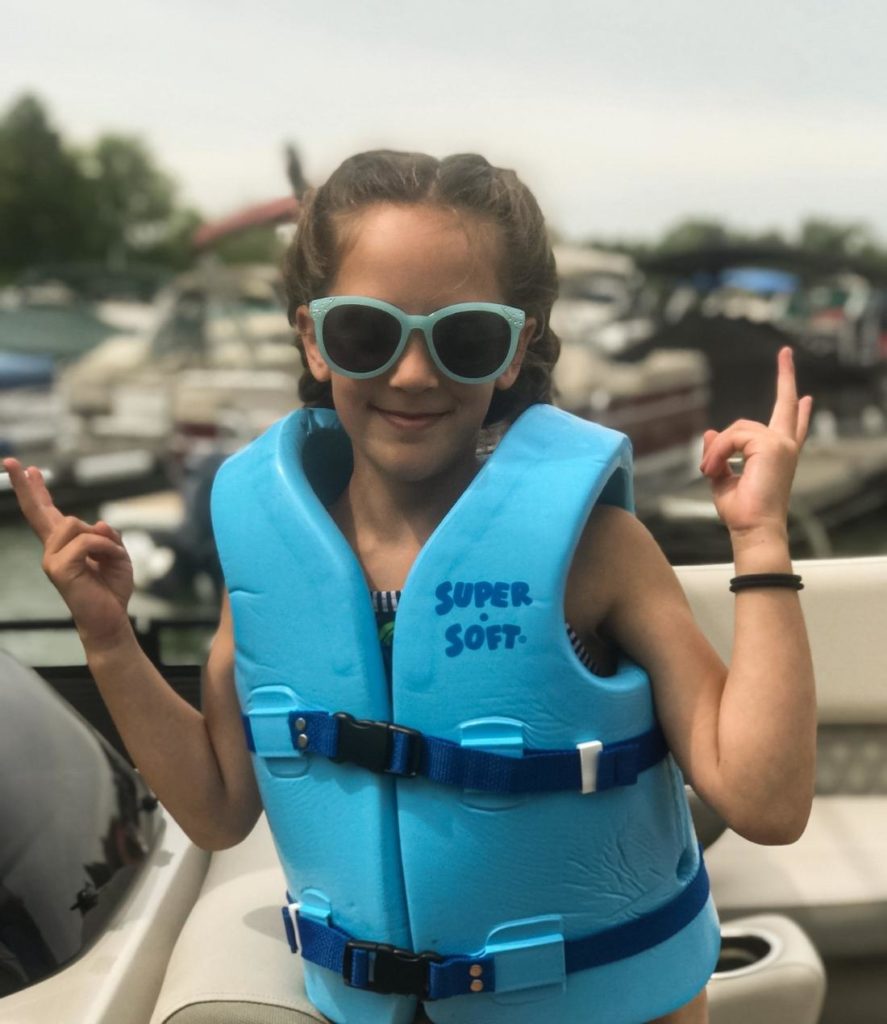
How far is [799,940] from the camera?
2209 millimetres

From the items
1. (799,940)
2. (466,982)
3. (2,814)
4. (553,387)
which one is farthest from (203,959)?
(799,940)

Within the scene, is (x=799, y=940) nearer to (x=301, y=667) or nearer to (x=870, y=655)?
(x=870, y=655)

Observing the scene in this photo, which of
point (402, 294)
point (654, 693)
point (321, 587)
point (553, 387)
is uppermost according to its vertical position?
point (402, 294)

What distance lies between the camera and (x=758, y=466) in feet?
4.37

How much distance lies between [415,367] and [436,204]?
17 centimetres

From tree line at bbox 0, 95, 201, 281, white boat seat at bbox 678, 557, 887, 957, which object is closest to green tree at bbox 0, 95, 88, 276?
tree line at bbox 0, 95, 201, 281

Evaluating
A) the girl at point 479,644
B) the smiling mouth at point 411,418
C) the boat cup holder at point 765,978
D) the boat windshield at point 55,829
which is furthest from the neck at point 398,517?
the boat cup holder at point 765,978

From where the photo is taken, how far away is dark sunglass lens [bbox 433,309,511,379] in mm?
1342

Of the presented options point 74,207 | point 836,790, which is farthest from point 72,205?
point 836,790

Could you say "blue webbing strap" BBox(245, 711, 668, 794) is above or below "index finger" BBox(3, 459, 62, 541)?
below

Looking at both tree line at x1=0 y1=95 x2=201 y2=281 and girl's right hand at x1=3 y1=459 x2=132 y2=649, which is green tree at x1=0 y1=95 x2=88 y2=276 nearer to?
tree line at x1=0 y1=95 x2=201 y2=281

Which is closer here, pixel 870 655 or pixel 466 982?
pixel 466 982

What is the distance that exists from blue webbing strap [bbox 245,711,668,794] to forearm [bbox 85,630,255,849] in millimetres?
166

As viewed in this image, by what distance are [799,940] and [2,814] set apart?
4.01 ft
